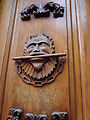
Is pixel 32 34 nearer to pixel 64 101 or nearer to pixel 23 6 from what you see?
pixel 23 6

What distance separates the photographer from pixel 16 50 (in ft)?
2.72

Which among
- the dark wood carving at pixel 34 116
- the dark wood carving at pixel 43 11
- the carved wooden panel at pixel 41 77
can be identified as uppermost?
the dark wood carving at pixel 43 11

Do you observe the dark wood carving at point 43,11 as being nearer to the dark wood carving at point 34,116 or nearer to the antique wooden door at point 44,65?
the antique wooden door at point 44,65

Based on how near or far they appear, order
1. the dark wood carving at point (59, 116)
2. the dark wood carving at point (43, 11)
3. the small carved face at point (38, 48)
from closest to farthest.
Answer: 1. the dark wood carving at point (59, 116)
2. the small carved face at point (38, 48)
3. the dark wood carving at point (43, 11)

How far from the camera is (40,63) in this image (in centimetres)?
75

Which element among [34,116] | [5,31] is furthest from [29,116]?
[5,31]

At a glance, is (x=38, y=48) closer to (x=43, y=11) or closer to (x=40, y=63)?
(x=40, y=63)

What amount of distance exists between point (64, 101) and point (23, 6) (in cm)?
61

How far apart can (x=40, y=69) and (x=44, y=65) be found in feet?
0.09

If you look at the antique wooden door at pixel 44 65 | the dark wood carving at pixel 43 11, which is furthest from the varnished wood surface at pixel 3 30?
the dark wood carving at pixel 43 11

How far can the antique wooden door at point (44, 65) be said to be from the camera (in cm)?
68

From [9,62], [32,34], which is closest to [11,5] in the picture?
[32,34]

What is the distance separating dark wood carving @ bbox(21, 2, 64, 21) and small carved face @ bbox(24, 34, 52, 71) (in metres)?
0.14

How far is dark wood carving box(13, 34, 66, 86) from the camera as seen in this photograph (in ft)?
2.41
